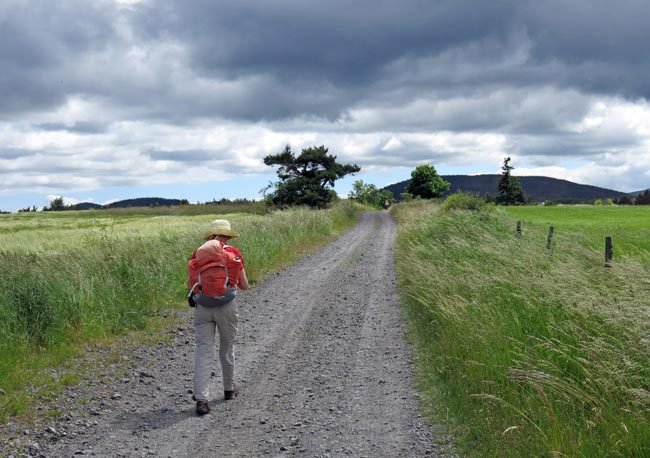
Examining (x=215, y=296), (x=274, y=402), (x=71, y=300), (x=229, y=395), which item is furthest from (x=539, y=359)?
(x=71, y=300)

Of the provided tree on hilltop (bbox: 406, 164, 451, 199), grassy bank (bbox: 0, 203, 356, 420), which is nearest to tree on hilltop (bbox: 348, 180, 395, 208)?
tree on hilltop (bbox: 406, 164, 451, 199)

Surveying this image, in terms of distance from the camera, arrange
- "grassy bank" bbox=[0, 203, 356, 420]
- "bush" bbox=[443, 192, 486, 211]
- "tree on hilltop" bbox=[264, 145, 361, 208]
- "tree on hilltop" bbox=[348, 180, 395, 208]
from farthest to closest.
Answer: "tree on hilltop" bbox=[348, 180, 395, 208], "tree on hilltop" bbox=[264, 145, 361, 208], "bush" bbox=[443, 192, 486, 211], "grassy bank" bbox=[0, 203, 356, 420]

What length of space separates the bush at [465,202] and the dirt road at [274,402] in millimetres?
24437

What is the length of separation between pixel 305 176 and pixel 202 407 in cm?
5437

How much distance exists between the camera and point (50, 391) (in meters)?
7.56

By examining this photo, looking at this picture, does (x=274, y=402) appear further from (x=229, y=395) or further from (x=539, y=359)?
(x=539, y=359)

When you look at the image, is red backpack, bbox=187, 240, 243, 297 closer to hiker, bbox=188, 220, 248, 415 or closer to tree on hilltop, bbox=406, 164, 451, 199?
hiker, bbox=188, 220, 248, 415

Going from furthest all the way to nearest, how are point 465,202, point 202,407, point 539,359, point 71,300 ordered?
point 465,202, point 71,300, point 202,407, point 539,359

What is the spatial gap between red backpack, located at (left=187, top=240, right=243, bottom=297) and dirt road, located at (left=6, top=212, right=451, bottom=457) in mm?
1295

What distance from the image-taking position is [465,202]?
36.9m

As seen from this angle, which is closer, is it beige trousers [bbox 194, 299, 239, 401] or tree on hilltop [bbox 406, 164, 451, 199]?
beige trousers [bbox 194, 299, 239, 401]

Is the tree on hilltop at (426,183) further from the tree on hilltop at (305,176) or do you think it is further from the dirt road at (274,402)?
the dirt road at (274,402)

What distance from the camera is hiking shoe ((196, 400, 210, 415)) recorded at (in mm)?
6879

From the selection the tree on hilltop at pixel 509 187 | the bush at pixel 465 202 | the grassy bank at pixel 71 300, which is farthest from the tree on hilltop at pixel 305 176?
the tree on hilltop at pixel 509 187
